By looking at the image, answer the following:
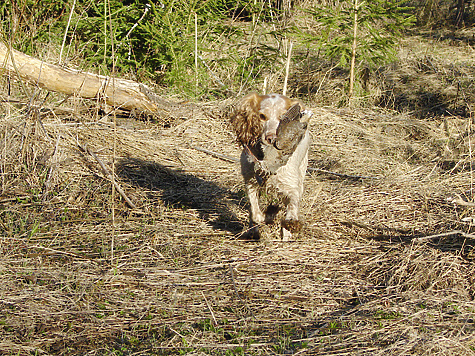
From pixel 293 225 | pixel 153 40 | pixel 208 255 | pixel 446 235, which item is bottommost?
pixel 208 255

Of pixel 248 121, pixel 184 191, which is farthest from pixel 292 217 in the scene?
pixel 184 191

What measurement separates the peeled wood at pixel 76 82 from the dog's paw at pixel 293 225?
10.0 feet

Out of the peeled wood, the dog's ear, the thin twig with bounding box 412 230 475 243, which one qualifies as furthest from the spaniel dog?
the peeled wood

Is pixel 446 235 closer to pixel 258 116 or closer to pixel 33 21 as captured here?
pixel 258 116

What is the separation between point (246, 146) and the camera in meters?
4.44

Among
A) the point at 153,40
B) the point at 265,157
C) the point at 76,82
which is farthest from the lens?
the point at 153,40

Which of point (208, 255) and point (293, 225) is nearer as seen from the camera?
point (208, 255)

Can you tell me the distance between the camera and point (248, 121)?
174 inches

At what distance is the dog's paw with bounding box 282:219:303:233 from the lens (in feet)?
15.1

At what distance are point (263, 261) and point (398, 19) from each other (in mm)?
5454

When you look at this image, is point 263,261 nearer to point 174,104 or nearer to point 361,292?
point 361,292

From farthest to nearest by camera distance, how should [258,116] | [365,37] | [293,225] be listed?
[365,37]
[293,225]
[258,116]

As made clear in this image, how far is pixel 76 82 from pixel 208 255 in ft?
12.5

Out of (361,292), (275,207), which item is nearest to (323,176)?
(275,207)
